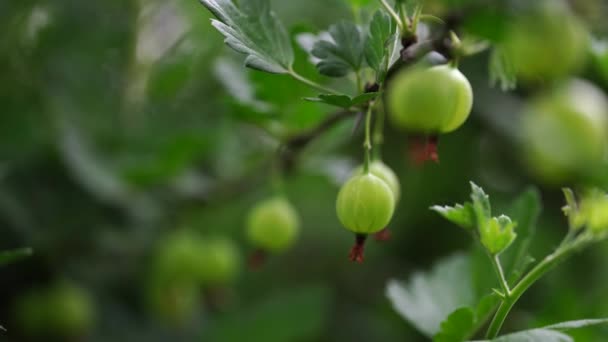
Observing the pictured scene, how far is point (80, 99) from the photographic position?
4.20ft

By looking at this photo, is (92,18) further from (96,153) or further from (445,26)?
(445,26)

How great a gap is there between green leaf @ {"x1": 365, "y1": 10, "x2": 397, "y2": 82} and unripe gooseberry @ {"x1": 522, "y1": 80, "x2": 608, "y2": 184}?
0.63 feet

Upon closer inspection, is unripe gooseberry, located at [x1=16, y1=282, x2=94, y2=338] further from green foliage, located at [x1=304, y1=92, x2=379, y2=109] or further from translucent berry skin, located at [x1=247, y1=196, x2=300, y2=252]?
green foliage, located at [x1=304, y1=92, x2=379, y2=109]

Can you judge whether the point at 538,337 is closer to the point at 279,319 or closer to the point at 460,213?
the point at 460,213

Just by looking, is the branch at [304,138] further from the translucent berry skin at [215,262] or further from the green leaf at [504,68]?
the translucent berry skin at [215,262]

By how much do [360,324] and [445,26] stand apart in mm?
1054

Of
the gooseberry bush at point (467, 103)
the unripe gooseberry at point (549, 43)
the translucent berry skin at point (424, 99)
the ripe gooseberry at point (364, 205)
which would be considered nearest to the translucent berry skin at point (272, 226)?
the gooseberry bush at point (467, 103)

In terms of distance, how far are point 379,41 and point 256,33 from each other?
125 millimetres

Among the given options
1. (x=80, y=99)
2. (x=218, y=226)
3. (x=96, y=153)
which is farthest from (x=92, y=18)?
(x=218, y=226)

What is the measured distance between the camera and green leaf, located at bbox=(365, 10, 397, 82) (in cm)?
54

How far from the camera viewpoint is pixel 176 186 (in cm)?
134

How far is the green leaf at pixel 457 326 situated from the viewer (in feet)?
1.90

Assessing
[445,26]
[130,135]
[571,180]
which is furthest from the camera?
[130,135]

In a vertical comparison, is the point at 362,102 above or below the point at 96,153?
above
